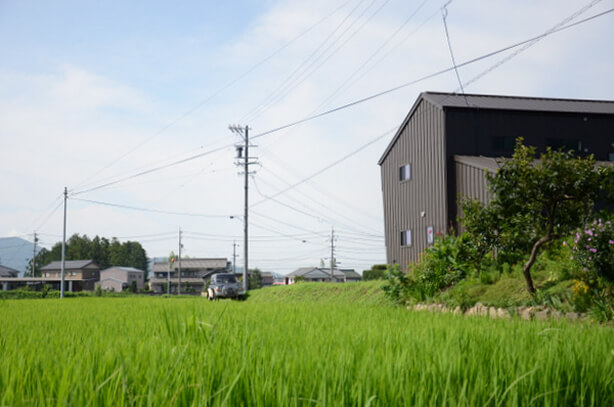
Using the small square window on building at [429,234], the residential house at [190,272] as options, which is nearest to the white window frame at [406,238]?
the small square window on building at [429,234]

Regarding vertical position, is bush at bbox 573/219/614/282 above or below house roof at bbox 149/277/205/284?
above

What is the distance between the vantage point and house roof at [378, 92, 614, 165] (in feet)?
68.3

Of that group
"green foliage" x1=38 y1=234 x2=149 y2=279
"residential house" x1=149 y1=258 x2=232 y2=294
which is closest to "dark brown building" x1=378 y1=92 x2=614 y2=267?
"residential house" x1=149 y1=258 x2=232 y2=294

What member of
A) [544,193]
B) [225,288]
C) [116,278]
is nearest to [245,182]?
[225,288]

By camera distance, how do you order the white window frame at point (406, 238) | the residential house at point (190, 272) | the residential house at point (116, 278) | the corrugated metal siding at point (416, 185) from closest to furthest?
the corrugated metal siding at point (416, 185) → the white window frame at point (406, 238) → the residential house at point (190, 272) → the residential house at point (116, 278)

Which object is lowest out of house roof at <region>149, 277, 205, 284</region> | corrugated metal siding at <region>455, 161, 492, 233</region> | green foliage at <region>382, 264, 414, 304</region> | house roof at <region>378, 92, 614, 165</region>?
house roof at <region>149, 277, 205, 284</region>

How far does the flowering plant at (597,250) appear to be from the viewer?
7.96 m

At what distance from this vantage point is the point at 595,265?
8023 millimetres

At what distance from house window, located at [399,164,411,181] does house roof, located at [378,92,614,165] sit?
158cm

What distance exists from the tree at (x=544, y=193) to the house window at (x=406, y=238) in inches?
427

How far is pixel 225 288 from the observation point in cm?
2955

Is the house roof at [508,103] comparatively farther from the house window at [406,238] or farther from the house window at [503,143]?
the house window at [406,238]

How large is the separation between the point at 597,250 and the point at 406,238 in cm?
1444

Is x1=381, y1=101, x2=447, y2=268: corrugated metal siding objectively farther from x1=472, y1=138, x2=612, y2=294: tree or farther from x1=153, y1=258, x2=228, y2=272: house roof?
x1=153, y1=258, x2=228, y2=272: house roof
